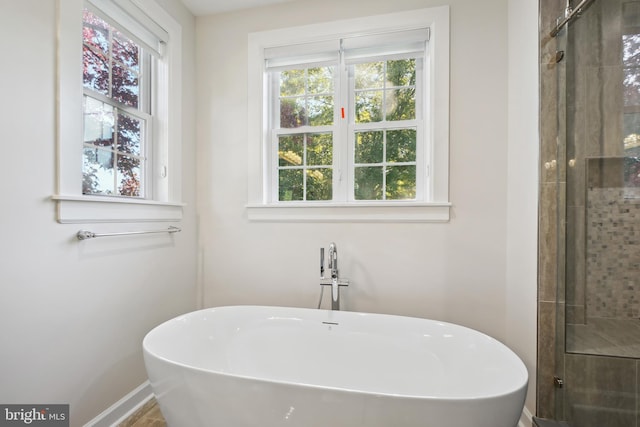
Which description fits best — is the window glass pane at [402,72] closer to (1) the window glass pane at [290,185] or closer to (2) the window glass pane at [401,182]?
(2) the window glass pane at [401,182]

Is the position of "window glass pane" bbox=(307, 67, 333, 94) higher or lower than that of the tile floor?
higher

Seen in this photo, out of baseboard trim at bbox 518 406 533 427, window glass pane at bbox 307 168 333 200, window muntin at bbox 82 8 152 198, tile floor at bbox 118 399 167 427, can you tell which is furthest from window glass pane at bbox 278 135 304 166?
baseboard trim at bbox 518 406 533 427

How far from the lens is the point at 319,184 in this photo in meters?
2.18

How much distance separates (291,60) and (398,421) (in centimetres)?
221

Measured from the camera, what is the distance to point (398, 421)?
3.15 feet

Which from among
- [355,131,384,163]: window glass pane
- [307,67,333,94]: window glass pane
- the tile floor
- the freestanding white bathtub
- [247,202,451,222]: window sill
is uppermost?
[307,67,333,94]: window glass pane

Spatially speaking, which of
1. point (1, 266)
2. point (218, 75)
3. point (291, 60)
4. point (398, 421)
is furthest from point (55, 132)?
point (398, 421)

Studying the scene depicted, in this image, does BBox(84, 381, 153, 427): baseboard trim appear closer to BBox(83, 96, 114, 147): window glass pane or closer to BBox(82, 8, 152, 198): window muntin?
BBox(82, 8, 152, 198): window muntin

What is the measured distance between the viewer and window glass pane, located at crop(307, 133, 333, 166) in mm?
2170

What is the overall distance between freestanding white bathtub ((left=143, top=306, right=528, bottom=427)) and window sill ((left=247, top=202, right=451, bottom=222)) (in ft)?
2.03

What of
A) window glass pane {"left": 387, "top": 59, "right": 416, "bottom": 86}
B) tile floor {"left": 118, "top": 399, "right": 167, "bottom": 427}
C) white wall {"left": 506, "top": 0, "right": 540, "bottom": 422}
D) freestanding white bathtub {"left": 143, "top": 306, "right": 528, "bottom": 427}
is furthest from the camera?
window glass pane {"left": 387, "top": 59, "right": 416, "bottom": 86}

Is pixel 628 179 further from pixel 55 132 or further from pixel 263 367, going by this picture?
pixel 55 132

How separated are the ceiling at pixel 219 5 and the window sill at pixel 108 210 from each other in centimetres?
144

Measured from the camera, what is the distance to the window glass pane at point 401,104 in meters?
2.05
